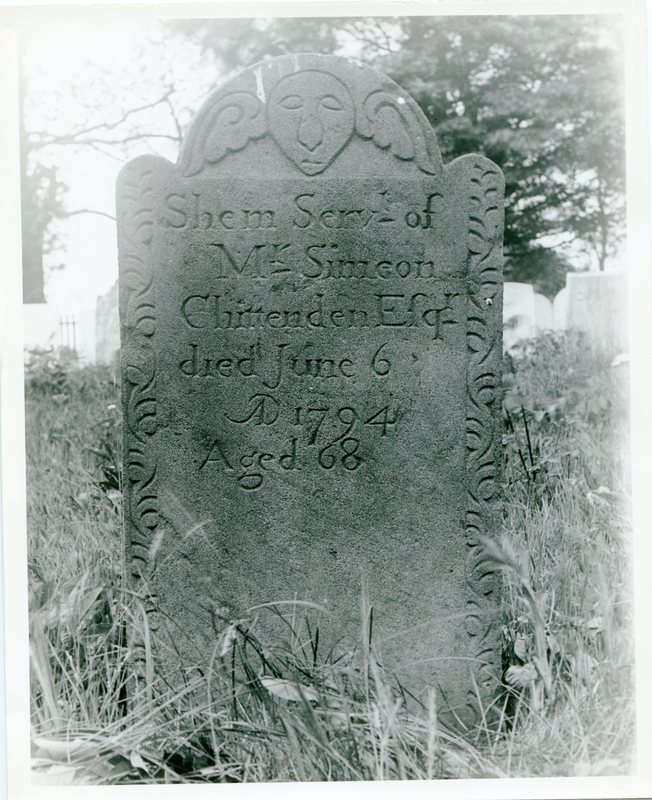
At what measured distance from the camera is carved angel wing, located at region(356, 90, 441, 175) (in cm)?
304

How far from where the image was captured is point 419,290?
310 centimetres

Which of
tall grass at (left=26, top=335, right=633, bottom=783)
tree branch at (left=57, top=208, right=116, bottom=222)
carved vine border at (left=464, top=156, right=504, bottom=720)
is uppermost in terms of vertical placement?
tree branch at (left=57, top=208, right=116, bottom=222)

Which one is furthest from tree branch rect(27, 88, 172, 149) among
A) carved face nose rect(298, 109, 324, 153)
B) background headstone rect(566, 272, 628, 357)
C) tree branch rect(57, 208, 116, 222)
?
background headstone rect(566, 272, 628, 357)

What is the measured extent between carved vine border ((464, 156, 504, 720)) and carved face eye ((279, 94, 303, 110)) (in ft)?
2.04

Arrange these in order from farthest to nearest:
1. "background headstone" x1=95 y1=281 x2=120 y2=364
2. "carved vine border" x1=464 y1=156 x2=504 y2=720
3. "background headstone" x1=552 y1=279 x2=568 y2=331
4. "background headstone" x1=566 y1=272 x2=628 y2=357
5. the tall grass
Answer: "background headstone" x1=552 y1=279 x2=568 y2=331 → "background headstone" x1=566 y1=272 x2=628 y2=357 → "background headstone" x1=95 y1=281 x2=120 y2=364 → "carved vine border" x1=464 y1=156 x2=504 y2=720 → the tall grass

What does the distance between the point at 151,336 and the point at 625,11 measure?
78.2 inches

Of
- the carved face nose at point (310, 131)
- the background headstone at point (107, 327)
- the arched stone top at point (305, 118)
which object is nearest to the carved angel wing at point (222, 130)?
the arched stone top at point (305, 118)

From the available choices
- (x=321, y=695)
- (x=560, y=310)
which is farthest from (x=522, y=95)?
(x=321, y=695)

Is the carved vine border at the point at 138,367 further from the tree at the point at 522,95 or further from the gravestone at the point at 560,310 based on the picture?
the gravestone at the point at 560,310

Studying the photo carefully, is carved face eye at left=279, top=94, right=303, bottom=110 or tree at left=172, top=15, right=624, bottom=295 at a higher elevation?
tree at left=172, top=15, right=624, bottom=295

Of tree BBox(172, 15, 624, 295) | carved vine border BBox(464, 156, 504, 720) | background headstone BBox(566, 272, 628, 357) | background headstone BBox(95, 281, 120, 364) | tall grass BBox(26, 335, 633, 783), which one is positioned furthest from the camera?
background headstone BBox(566, 272, 628, 357)

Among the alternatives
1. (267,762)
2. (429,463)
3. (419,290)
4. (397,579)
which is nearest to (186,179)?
(419,290)

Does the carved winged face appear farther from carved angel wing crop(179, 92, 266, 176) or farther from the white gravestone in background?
the white gravestone in background

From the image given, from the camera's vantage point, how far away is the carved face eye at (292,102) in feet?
9.99
